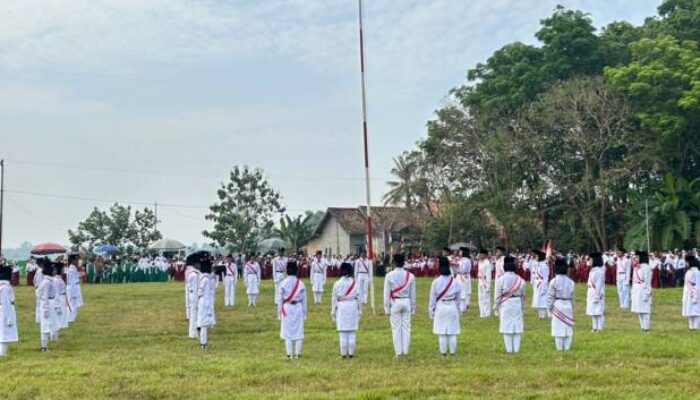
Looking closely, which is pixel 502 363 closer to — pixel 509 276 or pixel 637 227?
pixel 509 276

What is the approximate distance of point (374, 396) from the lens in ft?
34.2

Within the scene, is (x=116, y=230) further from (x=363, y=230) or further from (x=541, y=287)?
(x=541, y=287)

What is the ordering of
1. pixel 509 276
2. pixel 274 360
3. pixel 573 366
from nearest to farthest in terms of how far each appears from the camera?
pixel 573 366 < pixel 274 360 < pixel 509 276

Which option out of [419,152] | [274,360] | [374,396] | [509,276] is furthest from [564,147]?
[374,396]

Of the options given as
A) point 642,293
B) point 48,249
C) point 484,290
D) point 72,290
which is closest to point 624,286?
point 484,290

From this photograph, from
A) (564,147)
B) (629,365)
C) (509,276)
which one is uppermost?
(564,147)

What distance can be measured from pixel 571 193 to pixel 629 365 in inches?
1247

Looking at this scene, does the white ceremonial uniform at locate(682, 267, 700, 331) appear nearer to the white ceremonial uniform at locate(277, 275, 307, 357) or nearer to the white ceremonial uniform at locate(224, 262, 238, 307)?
the white ceremonial uniform at locate(277, 275, 307, 357)

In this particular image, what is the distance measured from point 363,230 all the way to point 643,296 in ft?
173

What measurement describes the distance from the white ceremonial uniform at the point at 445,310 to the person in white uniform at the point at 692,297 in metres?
6.98

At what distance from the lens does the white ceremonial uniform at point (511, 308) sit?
14703mm

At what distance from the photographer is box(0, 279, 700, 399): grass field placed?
35.9 ft

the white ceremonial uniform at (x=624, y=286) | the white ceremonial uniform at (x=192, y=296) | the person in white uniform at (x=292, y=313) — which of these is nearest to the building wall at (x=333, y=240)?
the white ceremonial uniform at (x=624, y=286)

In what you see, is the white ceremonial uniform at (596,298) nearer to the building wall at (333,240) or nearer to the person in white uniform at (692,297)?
the person in white uniform at (692,297)
